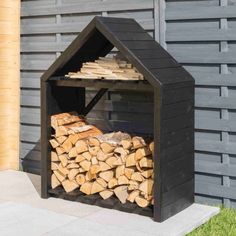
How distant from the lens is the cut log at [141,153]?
188 inches

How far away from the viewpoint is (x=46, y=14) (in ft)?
20.5

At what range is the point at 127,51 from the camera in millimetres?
4512

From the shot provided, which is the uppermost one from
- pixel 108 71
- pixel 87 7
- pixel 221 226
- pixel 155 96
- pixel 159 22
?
pixel 87 7

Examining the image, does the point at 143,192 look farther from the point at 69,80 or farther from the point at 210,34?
the point at 210,34

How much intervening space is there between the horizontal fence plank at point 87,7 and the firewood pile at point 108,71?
71cm

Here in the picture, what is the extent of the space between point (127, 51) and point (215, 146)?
130cm

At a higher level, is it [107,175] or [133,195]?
[107,175]

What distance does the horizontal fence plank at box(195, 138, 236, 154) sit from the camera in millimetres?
5027

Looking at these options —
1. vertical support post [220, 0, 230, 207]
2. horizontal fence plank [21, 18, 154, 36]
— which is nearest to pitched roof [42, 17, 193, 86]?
vertical support post [220, 0, 230, 207]

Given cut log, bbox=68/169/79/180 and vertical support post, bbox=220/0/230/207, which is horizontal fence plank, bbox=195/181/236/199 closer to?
vertical support post, bbox=220/0/230/207

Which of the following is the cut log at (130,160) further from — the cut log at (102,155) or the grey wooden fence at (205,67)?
the grey wooden fence at (205,67)

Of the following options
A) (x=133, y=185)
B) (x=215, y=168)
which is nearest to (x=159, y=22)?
(x=215, y=168)

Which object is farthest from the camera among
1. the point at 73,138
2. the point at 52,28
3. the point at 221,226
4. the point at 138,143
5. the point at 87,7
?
the point at 52,28

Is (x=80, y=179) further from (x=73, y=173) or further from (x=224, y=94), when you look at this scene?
(x=224, y=94)
